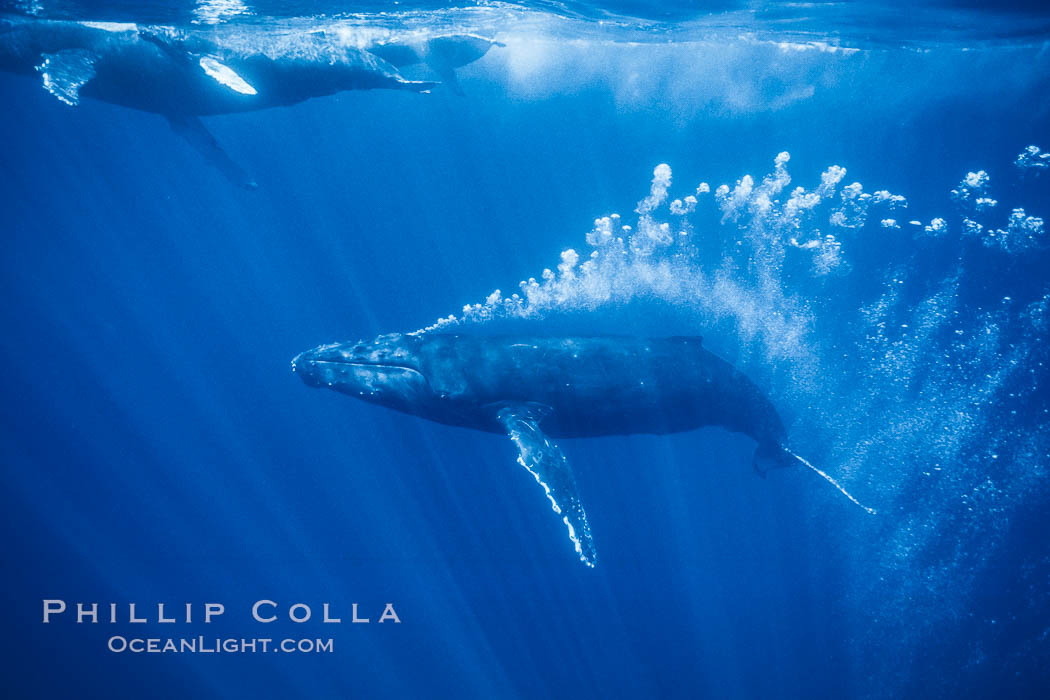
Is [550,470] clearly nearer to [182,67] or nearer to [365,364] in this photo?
[365,364]

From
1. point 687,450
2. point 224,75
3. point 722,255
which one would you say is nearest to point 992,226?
point 722,255

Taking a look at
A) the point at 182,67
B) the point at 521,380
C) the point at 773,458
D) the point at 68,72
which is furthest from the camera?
the point at 773,458

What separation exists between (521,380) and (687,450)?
11016 mm

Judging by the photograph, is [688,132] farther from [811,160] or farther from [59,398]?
[59,398]

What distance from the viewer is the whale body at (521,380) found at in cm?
803

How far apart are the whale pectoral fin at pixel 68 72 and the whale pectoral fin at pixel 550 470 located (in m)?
8.62

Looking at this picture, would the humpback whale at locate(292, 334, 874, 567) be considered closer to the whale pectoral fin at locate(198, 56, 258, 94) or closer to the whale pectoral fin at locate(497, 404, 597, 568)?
the whale pectoral fin at locate(497, 404, 597, 568)

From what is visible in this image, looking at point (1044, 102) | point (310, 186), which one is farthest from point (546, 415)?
point (310, 186)

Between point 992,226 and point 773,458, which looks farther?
point 992,226

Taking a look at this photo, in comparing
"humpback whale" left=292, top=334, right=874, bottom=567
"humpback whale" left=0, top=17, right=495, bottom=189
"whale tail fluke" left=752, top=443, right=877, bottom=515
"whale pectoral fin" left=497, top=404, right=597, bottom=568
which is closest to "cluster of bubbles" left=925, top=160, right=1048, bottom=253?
"whale tail fluke" left=752, top=443, right=877, bottom=515

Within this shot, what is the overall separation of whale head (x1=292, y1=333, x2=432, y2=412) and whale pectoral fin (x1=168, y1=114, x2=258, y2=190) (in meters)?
Answer: 5.35

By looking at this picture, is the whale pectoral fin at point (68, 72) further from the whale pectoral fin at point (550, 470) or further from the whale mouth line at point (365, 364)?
the whale pectoral fin at point (550, 470)

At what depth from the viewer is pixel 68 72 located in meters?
9.06

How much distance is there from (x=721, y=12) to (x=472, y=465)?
50.1 ft
